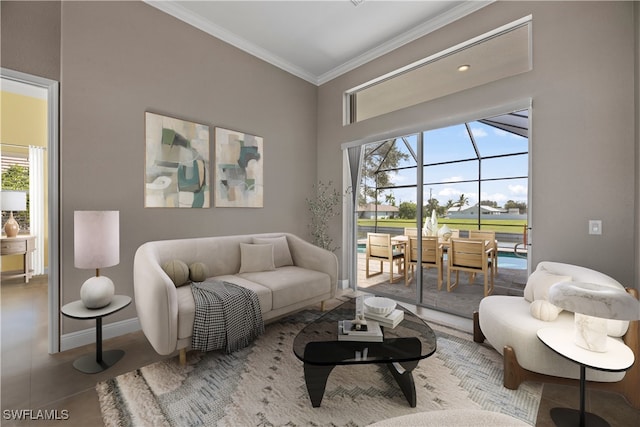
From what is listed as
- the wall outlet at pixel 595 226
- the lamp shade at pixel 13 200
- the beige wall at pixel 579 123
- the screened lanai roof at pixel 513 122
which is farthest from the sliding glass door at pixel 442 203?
the lamp shade at pixel 13 200

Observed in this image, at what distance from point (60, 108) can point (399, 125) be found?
3510mm

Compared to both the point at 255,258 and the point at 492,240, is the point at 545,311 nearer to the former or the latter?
the point at 492,240

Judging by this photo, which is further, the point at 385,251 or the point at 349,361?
the point at 385,251

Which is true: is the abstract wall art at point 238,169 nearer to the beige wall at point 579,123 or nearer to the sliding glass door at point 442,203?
the sliding glass door at point 442,203

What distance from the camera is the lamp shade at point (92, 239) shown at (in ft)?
6.62

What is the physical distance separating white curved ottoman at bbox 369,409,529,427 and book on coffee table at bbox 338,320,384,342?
36.8 inches

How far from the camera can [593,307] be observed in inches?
49.8

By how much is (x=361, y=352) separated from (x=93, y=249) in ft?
6.83

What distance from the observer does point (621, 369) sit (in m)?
1.31

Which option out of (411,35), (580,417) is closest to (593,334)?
(580,417)

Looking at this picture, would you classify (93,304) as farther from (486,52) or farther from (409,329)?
(486,52)

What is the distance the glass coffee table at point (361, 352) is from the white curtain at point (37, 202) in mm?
5368

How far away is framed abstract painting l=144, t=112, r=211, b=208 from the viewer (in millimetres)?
2803

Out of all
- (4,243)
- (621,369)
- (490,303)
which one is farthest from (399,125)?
(4,243)
